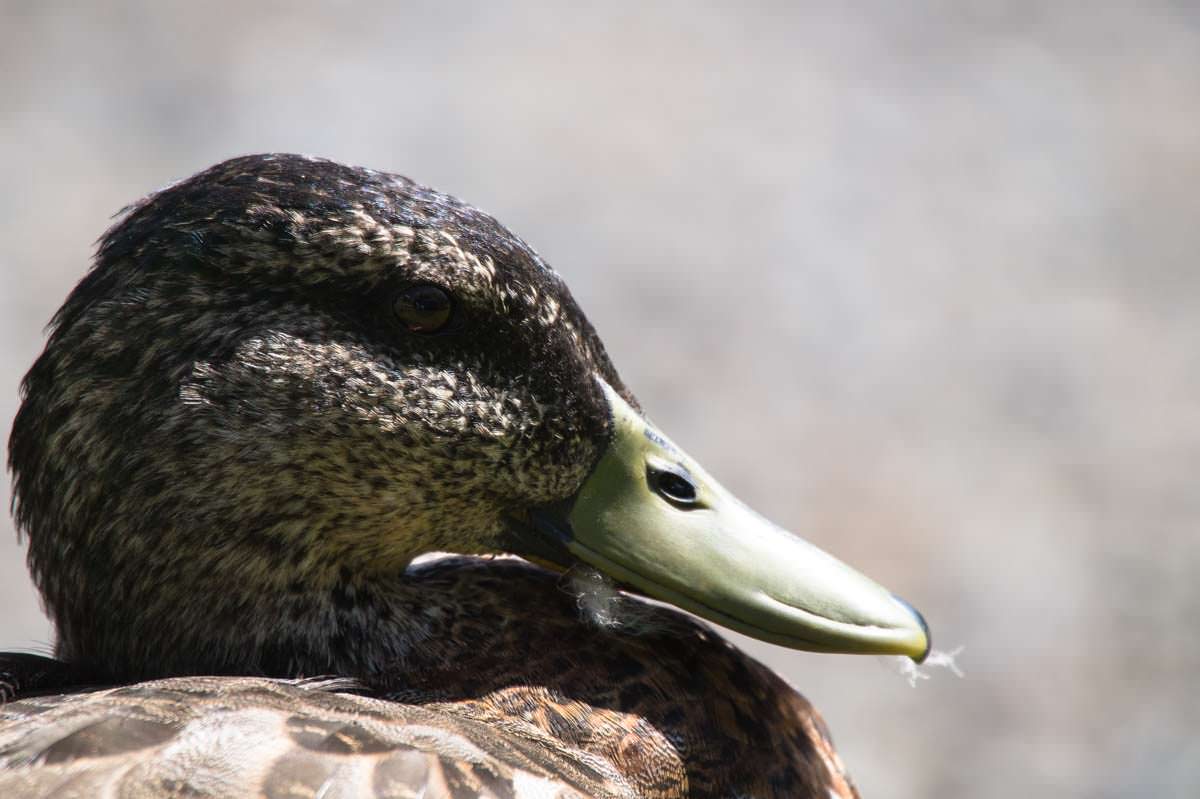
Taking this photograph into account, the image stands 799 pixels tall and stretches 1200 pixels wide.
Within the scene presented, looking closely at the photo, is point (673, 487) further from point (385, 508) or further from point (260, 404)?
point (260, 404)

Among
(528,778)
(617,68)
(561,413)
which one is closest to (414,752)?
(528,778)

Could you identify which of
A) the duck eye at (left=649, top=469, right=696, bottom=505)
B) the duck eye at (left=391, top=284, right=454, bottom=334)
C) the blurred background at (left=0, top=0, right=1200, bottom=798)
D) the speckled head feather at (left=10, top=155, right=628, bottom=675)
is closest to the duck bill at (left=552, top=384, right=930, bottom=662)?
the duck eye at (left=649, top=469, right=696, bottom=505)

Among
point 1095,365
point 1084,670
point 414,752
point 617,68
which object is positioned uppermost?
point 617,68

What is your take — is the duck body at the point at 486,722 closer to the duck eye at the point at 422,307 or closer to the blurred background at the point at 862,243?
the duck eye at the point at 422,307

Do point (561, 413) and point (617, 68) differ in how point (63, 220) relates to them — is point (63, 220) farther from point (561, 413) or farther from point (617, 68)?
point (561, 413)

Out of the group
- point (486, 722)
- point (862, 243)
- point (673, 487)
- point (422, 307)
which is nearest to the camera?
point (486, 722)

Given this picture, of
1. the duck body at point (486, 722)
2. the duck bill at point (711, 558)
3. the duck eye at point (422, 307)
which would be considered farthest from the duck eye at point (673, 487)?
the duck eye at point (422, 307)

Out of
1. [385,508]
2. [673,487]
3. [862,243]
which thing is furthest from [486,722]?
[862,243]
